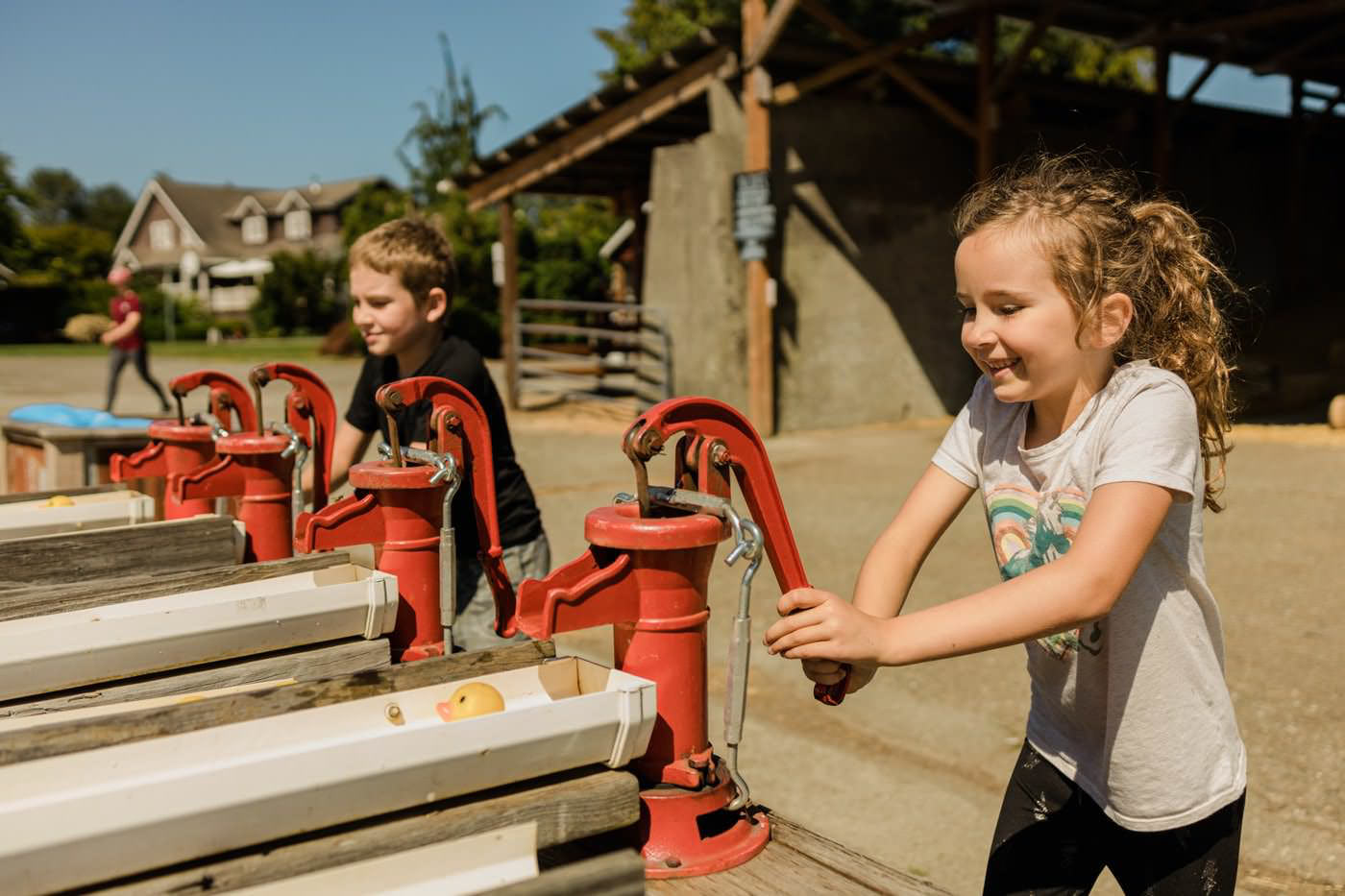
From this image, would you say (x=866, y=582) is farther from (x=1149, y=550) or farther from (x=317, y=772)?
(x=317, y=772)

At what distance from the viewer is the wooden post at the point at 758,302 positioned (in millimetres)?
10625

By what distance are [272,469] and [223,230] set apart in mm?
60481

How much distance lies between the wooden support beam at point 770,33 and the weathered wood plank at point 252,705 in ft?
29.6

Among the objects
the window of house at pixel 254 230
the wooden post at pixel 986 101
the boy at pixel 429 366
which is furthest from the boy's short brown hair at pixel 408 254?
the window of house at pixel 254 230

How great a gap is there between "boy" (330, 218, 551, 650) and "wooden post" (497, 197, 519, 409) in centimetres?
1158

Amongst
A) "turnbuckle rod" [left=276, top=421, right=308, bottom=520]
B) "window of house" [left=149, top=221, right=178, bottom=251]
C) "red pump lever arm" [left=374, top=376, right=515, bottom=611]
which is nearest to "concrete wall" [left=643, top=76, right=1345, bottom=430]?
"turnbuckle rod" [left=276, top=421, right=308, bottom=520]

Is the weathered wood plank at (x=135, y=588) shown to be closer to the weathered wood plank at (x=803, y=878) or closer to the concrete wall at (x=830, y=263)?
the weathered wood plank at (x=803, y=878)

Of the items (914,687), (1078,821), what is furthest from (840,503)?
(1078,821)

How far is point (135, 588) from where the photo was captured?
1.76 meters

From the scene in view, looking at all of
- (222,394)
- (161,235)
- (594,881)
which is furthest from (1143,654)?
(161,235)

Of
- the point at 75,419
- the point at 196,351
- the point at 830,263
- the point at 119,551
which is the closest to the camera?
the point at 119,551

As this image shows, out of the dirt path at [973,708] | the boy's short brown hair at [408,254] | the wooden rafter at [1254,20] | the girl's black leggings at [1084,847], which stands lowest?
the dirt path at [973,708]

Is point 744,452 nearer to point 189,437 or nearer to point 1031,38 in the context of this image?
point 189,437

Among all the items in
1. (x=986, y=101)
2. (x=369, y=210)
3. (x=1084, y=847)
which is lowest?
(x=1084, y=847)
